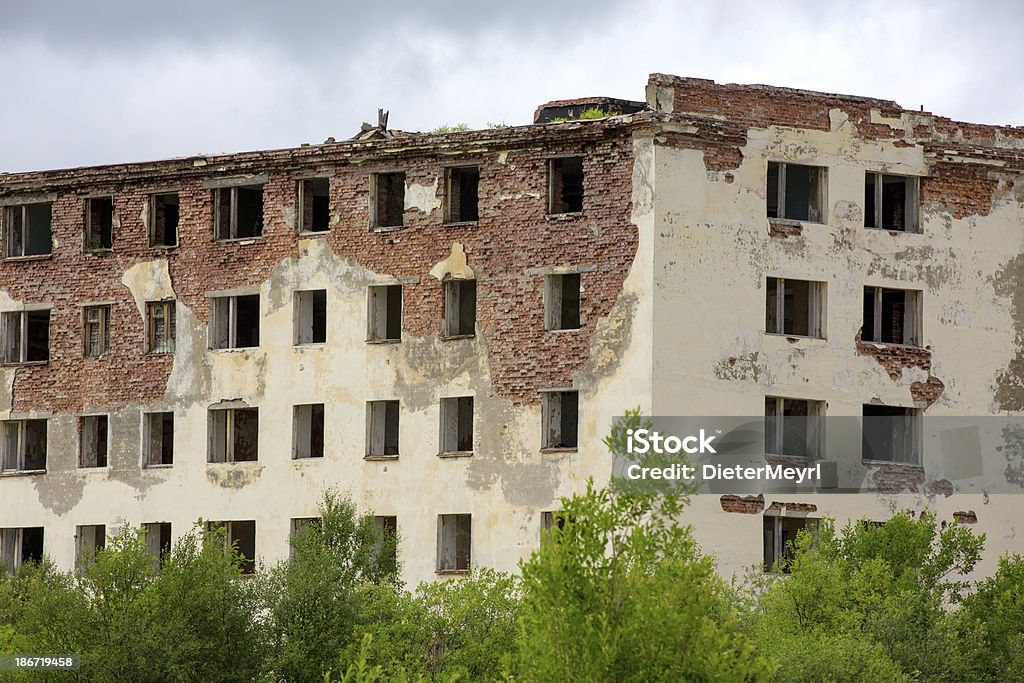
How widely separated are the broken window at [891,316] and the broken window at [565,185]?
6848 mm

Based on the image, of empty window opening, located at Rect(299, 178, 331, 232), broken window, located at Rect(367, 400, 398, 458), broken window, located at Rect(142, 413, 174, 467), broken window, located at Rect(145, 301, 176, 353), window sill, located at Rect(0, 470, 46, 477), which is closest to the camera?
broken window, located at Rect(367, 400, 398, 458)

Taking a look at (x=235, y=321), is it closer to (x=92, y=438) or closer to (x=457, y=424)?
(x=92, y=438)

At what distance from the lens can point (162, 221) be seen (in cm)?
5453

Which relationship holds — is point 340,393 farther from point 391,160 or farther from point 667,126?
point 667,126

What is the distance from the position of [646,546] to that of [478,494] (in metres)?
18.6

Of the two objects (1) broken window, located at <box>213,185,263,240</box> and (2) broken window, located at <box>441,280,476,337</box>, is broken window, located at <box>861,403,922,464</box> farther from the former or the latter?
(1) broken window, located at <box>213,185,263,240</box>

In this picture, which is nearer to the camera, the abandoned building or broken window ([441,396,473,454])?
the abandoned building

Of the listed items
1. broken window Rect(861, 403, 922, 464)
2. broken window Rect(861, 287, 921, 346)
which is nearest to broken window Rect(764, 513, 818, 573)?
broken window Rect(861, 403, 922, 464)

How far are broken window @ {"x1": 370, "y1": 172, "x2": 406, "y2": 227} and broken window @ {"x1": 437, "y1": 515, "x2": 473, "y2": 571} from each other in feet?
23.0

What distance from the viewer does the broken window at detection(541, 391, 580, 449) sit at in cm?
4931

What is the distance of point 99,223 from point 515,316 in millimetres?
11915

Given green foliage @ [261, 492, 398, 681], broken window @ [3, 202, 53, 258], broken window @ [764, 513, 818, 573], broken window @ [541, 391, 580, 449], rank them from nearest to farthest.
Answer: green foliage @ [261, 492, 398, 681] → broken window @ [764, 513, 818, 573] → broken window @ [541, 391, 580, 449] → broken window @ [3, 202, 53, 258]

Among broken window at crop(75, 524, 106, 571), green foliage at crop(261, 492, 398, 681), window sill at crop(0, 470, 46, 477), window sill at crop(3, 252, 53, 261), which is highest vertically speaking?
window sill at crop(3, 252, 53, 261)

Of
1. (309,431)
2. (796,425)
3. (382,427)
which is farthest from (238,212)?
(796,425)
